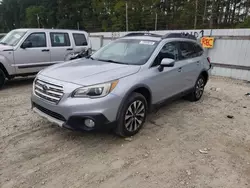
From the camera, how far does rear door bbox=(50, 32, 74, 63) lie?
22.2 feet

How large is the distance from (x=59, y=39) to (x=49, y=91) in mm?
4493

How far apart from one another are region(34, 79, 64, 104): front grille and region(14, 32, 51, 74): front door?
10.9 ft

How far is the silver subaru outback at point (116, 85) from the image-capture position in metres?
2.80

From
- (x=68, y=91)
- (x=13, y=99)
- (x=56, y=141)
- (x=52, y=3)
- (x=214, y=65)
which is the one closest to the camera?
(x=68, y=91)

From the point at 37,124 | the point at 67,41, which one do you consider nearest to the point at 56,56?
the point at 67,41

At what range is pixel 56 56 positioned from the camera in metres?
6.86

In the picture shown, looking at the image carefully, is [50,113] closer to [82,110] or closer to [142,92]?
[82,110]

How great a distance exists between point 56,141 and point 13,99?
260 centimetres

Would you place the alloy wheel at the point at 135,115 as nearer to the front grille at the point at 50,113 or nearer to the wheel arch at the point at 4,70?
the front grille at the point at 50,113

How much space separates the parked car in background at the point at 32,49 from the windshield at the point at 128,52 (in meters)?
2.96

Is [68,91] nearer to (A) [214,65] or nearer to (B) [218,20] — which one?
(A) [214,65]

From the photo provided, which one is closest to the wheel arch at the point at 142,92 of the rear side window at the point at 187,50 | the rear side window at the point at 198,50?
the rear side window at the point at 187,50

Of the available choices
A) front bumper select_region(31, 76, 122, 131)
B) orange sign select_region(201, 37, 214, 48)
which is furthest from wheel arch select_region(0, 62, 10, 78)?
orange sign select_region(201, 37, 214, 48)

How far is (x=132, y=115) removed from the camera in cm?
329
